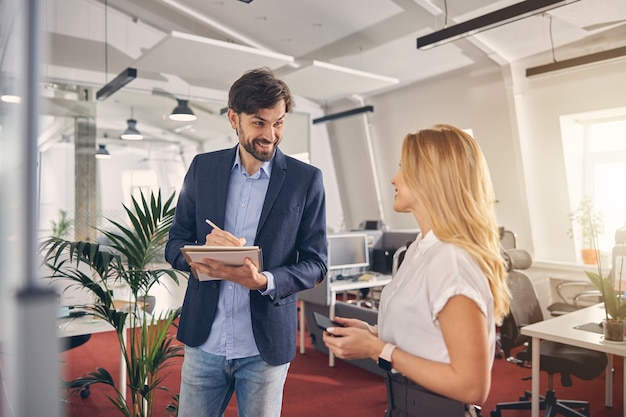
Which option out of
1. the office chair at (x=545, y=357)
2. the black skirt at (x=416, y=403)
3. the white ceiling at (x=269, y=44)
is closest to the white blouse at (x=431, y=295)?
the black skirt at (x=416, y=403)

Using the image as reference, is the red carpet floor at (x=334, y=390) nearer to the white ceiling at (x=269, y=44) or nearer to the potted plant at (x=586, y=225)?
the potted plant at (x=586, y=225)

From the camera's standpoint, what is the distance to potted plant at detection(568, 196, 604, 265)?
6.48 meters

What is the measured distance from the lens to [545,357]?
3.42m

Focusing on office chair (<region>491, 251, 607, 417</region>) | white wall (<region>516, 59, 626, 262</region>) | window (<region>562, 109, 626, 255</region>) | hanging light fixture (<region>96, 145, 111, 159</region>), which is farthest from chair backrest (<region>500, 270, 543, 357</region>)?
hanging light fixture (<region>96, 145, 111, 159</region>)

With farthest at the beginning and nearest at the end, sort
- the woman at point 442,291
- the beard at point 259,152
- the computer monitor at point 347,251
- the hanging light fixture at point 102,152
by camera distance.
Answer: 1. the hanging light fixture at point 102,152
2. the computer monitor at point 347,251
3. the beard at point 259,152
4. the woman at point 442,291

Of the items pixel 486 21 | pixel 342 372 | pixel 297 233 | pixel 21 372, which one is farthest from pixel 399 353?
pixel 486 21

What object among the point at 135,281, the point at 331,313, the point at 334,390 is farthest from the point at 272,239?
the point at 331,313

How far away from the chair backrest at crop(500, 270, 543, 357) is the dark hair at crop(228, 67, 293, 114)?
2.76 metres

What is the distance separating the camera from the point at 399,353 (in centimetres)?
136

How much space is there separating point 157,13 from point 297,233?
7240 mm

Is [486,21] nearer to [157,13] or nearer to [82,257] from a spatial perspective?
[82,257]

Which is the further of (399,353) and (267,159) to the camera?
(267,159)

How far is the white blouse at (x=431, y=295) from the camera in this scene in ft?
4.19

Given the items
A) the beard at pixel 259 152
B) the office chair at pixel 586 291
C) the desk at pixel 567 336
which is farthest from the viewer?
the office chair at pixel 586 291
